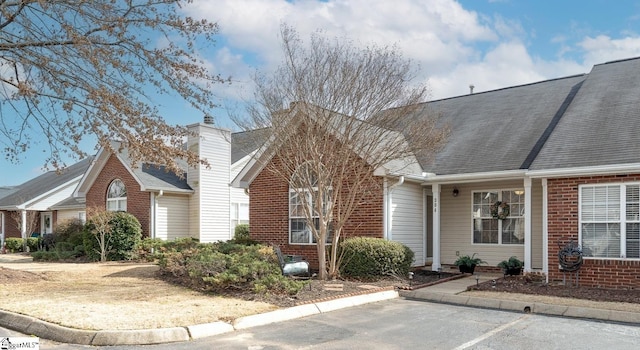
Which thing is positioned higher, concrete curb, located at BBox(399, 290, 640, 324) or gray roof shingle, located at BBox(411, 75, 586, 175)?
gray roof shingle, located at BBox(411, 75, 586, 175)

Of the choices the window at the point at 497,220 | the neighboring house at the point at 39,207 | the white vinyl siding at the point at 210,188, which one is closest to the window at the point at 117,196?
the white vinyl siding at the point at 210,188

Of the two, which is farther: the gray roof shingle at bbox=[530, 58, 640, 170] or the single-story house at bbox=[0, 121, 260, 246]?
the single-story house at bbox=[0, 121, 260, 246]

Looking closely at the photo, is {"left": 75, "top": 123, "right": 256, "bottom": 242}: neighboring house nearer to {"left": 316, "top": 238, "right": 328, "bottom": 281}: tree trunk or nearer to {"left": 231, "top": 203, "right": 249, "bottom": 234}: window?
{"left": 231, "top": 203, "right": 249, "bottom": 234}: window

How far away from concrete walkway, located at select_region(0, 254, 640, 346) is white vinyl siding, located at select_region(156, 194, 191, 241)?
13206 mm

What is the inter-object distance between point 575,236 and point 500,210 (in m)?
3.03

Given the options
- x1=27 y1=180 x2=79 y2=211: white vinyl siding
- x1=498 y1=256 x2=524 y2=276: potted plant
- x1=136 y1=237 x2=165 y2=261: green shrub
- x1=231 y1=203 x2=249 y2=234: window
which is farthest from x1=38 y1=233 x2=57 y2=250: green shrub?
x1=498 y1=256 x2=524 y2=276: potted plant

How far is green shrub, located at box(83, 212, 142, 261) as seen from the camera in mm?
20344

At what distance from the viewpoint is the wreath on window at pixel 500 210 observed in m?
15.1

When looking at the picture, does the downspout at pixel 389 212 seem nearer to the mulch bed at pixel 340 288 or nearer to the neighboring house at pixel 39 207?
the mulch bed at pixel 340 288

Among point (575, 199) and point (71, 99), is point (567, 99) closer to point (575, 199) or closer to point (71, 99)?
point (575, 199)

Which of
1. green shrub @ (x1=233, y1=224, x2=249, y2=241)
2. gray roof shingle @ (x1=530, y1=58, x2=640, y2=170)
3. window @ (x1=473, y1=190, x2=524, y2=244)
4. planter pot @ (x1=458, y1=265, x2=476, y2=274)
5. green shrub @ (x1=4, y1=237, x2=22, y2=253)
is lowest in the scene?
green shrub @ (x1=4, y1=237, x2=22, y2=253)

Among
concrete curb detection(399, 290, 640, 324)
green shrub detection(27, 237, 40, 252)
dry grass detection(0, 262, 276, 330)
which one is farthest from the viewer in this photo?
green shrub detection(27, 237, 40, 252)

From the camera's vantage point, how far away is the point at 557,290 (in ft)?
37.1

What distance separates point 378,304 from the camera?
1056 cm
